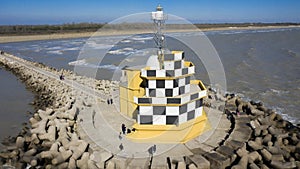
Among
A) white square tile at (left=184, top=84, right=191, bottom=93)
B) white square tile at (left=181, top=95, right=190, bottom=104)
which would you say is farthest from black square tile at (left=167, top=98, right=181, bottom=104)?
white square tile at (left=184, top=84, right=191, bottom=93)

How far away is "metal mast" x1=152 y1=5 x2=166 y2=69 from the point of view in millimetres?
9352

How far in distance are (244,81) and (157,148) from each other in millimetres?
17132

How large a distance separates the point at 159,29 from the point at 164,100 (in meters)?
2.46

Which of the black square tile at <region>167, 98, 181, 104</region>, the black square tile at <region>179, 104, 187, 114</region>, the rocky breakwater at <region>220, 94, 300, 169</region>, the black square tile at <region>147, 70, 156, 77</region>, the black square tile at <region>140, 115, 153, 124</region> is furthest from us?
the black square tile at <region>140, 115, 153, 124</region>

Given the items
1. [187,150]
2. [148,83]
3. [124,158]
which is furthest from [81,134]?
[187,150]

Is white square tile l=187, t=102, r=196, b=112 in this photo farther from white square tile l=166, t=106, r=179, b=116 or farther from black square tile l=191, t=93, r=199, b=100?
white square tile l=166, t=106, r=179, b=116

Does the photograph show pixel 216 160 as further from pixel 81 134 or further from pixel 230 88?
pixel 230 88

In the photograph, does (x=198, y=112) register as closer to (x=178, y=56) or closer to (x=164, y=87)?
(x=164, y=87)

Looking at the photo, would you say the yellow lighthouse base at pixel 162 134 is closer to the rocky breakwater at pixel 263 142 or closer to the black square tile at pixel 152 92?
the black square tile at pixel 152 92

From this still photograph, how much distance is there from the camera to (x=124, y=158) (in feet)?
29.1

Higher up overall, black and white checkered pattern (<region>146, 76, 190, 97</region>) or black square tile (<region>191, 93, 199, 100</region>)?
black and white checkered pattern (<region>146, 76, 190, 97</region>)

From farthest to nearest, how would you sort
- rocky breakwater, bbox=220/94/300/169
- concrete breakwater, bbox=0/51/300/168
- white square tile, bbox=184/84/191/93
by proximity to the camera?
white square tile, bbox=184/84/191/93, rocky breakwater, bbox=220/94/300/169, concrete breakwater, bbox=0/51/300/168

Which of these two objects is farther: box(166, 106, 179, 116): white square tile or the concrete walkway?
box(166, 106, 179, 116): white square tile

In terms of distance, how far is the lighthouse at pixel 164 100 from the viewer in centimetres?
966
